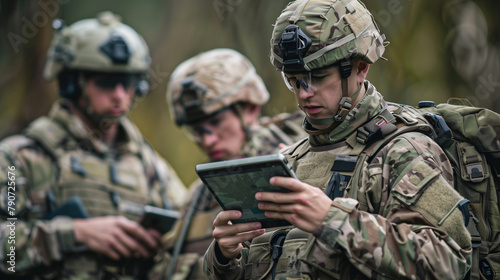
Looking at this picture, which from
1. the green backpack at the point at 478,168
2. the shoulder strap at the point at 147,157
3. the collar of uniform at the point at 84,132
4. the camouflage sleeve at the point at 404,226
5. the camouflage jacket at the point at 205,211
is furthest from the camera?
the shoulder strap at the point at 147,157

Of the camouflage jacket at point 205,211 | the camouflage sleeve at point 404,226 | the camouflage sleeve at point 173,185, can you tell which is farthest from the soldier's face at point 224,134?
the camouflage sleeve at point 404,226

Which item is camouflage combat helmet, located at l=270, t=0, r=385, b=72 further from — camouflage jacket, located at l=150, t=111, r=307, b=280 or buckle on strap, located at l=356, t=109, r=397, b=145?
camouflage jacket, located at l=150, t=111, r=307, b=280

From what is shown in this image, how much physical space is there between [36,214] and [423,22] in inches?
176

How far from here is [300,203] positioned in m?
2.43

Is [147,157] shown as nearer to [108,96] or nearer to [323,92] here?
[108,96]

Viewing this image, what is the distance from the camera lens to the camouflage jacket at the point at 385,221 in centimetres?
240

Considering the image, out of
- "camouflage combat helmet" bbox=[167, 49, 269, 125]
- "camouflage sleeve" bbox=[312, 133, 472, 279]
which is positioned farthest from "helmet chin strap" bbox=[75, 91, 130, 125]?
"camouflage sleeve" bbox=[312, 133, 472, 279]

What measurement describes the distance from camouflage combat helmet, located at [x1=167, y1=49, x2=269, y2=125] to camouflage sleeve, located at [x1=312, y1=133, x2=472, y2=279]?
397 centimetres

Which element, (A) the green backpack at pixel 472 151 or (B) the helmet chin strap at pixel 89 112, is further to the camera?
(B) the helmet chin strap at pixel 89 112

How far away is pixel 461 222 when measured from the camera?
2486 mm

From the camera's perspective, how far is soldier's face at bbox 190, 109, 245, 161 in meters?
6.57

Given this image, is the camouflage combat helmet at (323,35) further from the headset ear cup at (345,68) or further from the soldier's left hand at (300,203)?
the soldier's left hand at (300,203)

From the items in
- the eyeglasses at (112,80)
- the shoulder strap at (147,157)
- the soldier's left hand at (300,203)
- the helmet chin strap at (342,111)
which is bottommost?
the shoulder strap at (147,157)

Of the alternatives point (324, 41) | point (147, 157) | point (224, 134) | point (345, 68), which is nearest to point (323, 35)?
point (324, 41)
